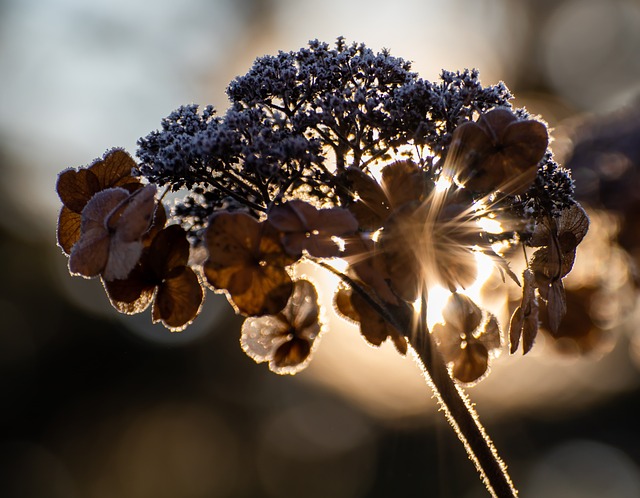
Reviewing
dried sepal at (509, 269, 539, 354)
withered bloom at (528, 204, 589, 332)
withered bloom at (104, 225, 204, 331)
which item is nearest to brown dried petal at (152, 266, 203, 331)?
withered bloom at (104, 225, 204, 331)

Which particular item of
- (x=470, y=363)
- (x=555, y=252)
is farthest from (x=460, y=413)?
(x=555, y=252)

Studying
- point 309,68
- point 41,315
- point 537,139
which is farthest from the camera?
point 41,315

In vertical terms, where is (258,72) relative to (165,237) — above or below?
above

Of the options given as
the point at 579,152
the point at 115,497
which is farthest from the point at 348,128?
the point at 115,497

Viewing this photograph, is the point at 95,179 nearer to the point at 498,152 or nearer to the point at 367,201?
the point at 367,201

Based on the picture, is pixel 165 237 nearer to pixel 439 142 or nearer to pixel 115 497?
pixel 439 142
